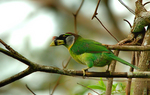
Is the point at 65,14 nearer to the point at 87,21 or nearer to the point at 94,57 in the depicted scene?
the point at 87,21

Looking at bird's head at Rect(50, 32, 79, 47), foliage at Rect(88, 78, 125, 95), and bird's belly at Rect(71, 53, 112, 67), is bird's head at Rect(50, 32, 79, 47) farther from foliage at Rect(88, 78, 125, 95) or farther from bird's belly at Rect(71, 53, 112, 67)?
foliage at Rect(88, 78, 125, 95)

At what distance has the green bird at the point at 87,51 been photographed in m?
2.78

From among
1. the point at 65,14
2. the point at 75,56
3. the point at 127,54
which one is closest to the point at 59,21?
the point at 65,14

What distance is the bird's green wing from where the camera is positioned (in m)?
2.89

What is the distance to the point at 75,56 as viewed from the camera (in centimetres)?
303

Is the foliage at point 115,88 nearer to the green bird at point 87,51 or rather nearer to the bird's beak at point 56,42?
the green bird at point 87,51

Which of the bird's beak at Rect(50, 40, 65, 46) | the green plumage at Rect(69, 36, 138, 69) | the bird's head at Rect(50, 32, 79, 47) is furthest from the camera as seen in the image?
the bird's head at Rect(50, 32, 79, 47)

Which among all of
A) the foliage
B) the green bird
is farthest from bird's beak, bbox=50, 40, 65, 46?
the foliage

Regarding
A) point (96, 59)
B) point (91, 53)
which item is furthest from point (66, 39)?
point (96, 59)

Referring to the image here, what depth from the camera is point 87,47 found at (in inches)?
119

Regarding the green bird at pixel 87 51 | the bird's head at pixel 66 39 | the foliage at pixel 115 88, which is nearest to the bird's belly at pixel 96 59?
the green bird at pixel 87 51

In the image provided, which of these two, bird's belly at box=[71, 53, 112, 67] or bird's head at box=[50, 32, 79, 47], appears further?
bird's head at box=[50, 32, 79, 47]

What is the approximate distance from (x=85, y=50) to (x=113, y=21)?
376cm

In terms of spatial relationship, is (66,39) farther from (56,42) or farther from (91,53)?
(91,53)
